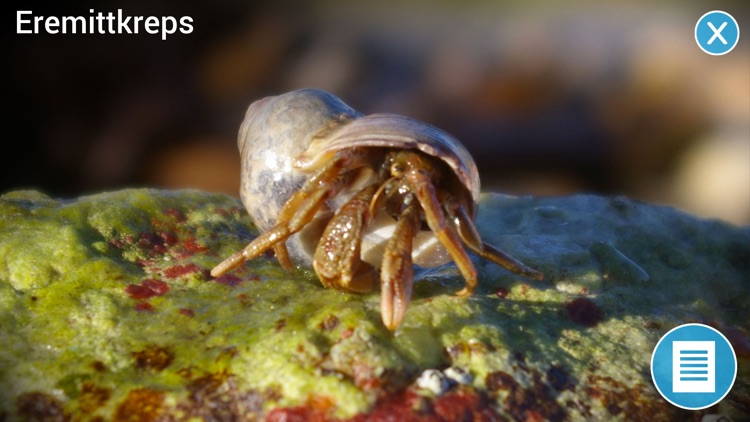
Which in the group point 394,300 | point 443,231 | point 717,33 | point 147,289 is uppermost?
point 717,33

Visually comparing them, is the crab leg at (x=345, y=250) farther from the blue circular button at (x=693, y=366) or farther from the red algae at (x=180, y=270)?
the blue circular button at (x=693, y=366)

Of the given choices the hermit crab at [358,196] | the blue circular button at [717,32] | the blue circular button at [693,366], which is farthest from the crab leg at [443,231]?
the blue circular button at [717,32]

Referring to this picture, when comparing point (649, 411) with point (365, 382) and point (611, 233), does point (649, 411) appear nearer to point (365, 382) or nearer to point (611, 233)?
point (365, 382)

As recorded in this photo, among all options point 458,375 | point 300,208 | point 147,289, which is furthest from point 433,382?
point 147,289

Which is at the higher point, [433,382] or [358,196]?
[358,196]

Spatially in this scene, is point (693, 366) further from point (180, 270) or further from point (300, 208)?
point (180, 270)

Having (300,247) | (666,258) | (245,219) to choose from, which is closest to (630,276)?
(666,258)
